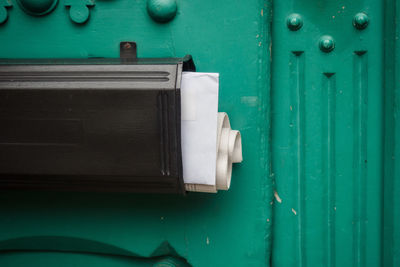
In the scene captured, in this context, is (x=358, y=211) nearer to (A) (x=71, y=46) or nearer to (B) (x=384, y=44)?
(B) (x=384, y=44)

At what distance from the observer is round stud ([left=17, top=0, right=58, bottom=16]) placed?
0.81 metres

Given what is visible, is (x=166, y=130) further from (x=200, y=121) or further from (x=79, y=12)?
(x=79, y=12)

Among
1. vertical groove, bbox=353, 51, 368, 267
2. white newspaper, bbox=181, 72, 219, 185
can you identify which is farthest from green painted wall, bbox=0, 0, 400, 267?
white newspaper, bbox=181, 72, 219, 185

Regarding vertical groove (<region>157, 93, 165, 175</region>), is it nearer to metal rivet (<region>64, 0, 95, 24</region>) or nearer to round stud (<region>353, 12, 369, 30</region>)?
metal rivet (<region>64, 0, 95, 24</region>)

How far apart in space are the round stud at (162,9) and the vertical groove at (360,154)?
0.43 m

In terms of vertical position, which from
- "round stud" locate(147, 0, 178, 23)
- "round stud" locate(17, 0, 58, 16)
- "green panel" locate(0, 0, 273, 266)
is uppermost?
"round stud" locate(17, 0, 58, 16)

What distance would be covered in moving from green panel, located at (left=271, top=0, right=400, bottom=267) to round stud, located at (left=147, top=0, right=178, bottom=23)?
0.78ft

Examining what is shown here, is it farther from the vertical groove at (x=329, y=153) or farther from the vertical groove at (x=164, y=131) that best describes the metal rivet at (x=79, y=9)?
the vertical groove at (x=329, y=153)

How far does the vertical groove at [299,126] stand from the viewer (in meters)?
0.80

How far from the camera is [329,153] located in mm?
794

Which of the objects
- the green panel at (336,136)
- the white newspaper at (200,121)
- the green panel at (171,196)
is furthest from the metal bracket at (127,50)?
the green panel at (336,136)

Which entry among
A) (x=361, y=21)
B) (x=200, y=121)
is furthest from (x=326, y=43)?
(x=200, y=121)

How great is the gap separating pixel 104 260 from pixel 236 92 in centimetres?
54

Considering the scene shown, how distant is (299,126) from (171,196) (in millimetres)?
346
